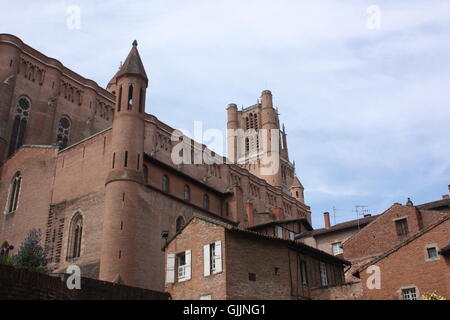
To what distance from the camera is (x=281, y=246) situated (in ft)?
90.8

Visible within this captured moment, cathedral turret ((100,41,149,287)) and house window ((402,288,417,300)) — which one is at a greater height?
cathedral turret ((100,41,149,287))

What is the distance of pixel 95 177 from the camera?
117 ft

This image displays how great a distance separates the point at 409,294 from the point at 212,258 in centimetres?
980

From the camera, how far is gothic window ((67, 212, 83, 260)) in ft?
112

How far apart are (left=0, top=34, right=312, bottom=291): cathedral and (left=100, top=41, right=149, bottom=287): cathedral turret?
0.07 metres

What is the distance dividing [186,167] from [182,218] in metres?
15.4

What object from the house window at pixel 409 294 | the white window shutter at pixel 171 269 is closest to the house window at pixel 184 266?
A: the white window shutter at pixel 171 269

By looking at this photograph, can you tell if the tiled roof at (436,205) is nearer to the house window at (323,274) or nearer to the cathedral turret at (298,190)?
the house window at (323,274)

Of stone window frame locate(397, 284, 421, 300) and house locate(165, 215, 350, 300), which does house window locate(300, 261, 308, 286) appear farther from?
stone window frame locate(397, 284, 421, 300)

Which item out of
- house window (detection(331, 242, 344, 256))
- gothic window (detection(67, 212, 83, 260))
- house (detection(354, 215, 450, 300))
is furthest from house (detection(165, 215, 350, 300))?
house window (detection(331, 242, 344, 256))

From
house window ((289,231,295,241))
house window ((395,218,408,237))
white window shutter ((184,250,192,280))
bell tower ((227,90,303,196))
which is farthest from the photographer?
bell tower ((227,90,303,196))
